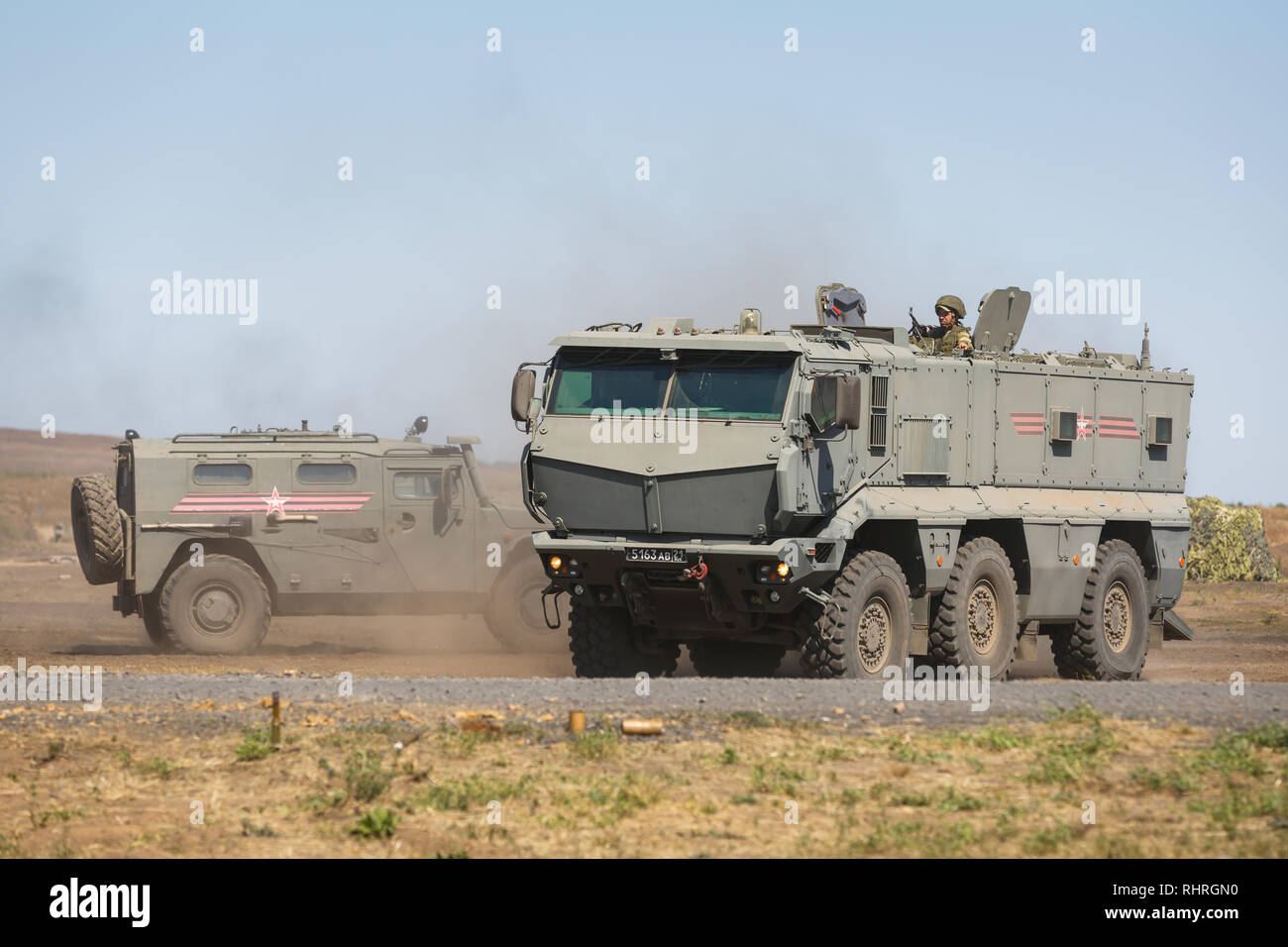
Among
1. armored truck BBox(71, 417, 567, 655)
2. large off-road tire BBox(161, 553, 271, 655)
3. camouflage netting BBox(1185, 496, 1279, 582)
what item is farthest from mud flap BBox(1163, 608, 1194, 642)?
camouflage netting BBox(1185, 496, 1279, 582)

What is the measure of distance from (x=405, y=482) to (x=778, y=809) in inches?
493

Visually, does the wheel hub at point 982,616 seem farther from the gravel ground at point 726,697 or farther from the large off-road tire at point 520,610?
the large off-road tire at point 520,610

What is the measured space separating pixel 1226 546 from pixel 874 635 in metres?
21.2

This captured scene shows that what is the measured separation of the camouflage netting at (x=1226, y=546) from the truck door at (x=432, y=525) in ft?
60.3

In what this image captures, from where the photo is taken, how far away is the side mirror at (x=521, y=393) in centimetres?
1555

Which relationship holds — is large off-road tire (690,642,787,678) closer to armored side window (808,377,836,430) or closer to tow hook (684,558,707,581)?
tow hook (684,558,707,581)

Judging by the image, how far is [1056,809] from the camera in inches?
408

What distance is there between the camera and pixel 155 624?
71.8ft

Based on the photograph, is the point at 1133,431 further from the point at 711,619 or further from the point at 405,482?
the point at 405,482

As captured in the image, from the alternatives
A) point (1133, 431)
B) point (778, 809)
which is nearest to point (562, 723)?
point (778, 809)

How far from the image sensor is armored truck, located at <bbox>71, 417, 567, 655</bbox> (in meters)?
21.5

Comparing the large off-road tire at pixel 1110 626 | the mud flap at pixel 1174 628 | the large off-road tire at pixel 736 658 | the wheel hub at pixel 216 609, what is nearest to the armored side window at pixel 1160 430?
the large off-road tire at pixel 1110 626

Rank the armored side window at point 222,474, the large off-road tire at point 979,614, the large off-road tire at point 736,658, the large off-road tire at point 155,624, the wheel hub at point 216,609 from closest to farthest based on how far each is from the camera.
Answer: the large off-road tire at point 979,614
the large off-road tire at point 736,658
the wheel hub at point 216,609
the large off-road tire at point 155,624
the armored side window at point 222,474
